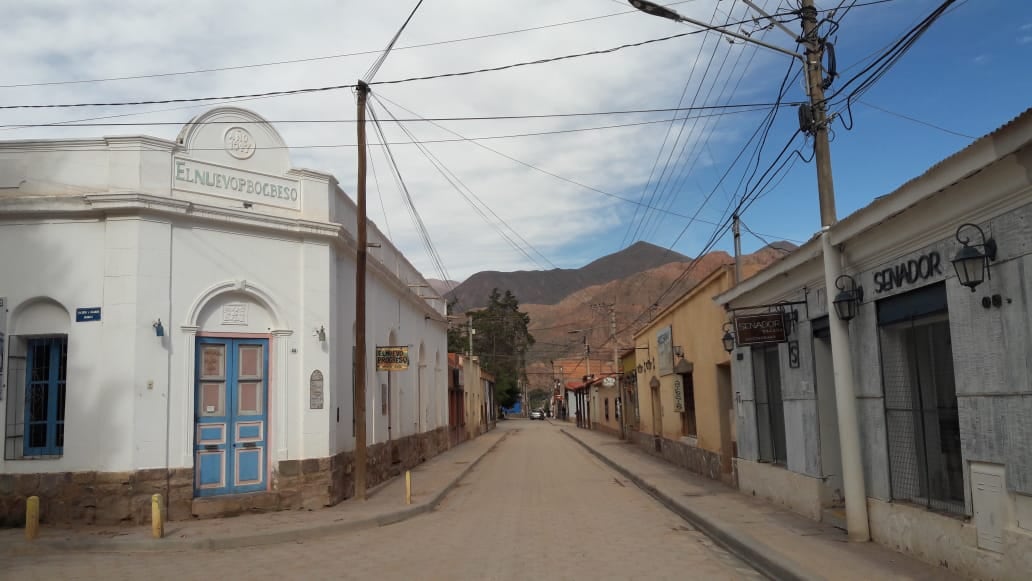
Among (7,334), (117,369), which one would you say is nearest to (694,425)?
(117,369)

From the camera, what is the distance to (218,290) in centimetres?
1373

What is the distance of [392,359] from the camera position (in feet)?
53.8

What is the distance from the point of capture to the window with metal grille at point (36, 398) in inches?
503

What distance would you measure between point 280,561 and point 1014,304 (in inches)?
343

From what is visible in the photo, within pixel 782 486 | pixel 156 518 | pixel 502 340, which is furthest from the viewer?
pixel 502 340

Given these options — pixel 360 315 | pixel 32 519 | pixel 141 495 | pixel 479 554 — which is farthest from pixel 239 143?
pixel 479 554

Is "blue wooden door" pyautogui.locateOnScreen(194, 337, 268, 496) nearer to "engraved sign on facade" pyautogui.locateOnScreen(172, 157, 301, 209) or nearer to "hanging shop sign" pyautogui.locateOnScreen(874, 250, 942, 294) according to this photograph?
"engraved sign on facade" pyautogui.locateOnScreen(172, 157, 301, 209)

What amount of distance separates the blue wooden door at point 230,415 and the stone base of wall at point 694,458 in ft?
31.0

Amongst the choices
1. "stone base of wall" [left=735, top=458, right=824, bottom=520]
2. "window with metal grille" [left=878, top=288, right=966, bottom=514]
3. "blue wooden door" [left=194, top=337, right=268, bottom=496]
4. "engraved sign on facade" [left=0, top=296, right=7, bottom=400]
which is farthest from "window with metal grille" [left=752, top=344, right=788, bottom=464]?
"engraved sign on facade" [left=0, top=296, right=7, bottom=400]

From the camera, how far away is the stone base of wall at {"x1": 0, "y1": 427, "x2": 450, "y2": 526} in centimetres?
1227

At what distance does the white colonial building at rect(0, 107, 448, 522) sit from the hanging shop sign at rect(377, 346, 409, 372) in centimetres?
148

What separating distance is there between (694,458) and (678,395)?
2.11 m

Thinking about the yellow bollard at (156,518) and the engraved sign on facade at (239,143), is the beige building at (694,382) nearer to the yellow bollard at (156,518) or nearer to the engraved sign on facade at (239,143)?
the engraved sign on facade at (239,143)

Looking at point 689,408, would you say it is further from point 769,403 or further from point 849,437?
point 849,437
